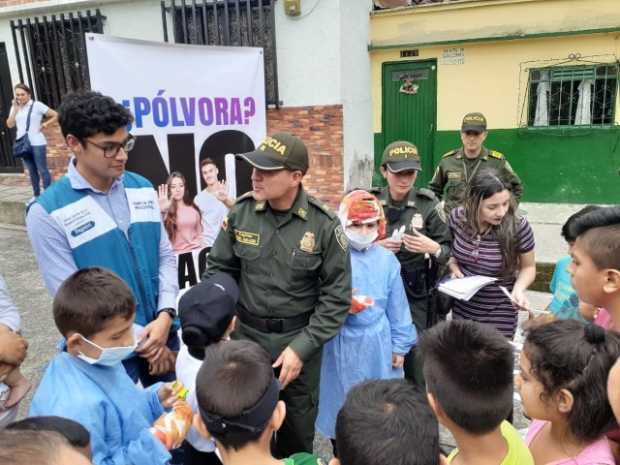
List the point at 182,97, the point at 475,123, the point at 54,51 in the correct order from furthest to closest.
Result: the point at 54,51 → the point at 475,123 → the point at 182,97

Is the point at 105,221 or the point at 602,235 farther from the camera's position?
the point at 105,221

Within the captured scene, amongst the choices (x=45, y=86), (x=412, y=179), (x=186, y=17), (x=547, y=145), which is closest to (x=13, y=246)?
(x=45, y=86)

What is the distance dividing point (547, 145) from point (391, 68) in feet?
9.53

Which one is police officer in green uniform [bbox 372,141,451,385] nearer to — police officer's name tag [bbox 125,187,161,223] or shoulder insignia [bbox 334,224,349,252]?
shoulder insignia [bbox 334,224,349,252]

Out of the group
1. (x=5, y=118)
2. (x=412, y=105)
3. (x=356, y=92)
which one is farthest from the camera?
(x=5, y=118)

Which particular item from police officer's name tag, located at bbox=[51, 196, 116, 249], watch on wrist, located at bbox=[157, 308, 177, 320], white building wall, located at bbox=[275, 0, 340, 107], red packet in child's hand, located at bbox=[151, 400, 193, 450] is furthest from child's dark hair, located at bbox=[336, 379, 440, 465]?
white building wall, located at bbox=[275, 0, 340, 107]

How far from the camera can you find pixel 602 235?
5.42ft

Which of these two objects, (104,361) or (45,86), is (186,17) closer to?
(45,86)

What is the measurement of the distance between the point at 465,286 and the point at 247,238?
116 cm

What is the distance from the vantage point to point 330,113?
708 cm

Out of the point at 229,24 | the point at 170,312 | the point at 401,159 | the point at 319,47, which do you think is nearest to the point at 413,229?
the point at 401,159

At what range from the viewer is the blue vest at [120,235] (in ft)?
6.39

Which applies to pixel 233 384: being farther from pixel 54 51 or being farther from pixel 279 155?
pixel 54 51

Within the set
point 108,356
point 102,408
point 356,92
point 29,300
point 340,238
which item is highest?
point 356,92
